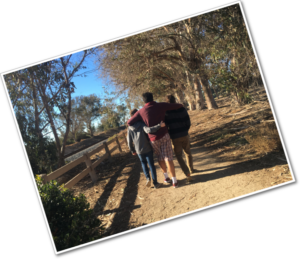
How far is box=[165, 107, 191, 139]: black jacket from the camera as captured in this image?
141 inches

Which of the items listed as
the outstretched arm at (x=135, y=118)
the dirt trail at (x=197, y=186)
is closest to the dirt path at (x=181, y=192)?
the dirt trail at (x=197, y=186)

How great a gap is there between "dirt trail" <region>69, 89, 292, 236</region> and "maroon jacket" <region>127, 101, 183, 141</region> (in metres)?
1.14

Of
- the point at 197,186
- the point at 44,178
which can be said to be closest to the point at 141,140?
the point at 197,186

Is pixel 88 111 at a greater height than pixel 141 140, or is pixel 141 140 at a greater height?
pixel 88 111

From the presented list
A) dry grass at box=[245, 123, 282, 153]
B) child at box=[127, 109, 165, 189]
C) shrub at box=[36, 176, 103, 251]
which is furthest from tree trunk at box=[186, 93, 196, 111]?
shrub at box=[36, 176, 103, 251]

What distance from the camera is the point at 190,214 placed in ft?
8.30

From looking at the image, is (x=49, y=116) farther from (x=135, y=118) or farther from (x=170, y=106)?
(x=170, y=106)

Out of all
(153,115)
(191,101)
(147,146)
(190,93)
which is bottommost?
(147,146)

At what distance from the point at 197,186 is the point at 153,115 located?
5.12ft

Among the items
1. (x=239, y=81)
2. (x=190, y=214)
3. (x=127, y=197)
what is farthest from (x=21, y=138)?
(x=239, y=81)

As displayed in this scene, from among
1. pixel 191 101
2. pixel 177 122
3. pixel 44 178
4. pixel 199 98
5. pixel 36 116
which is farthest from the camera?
pixel 191 101

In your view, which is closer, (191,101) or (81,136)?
(81,136)

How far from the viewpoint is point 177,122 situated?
3.62 m

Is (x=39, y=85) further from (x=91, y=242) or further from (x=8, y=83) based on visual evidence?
(x=91, y=242)
